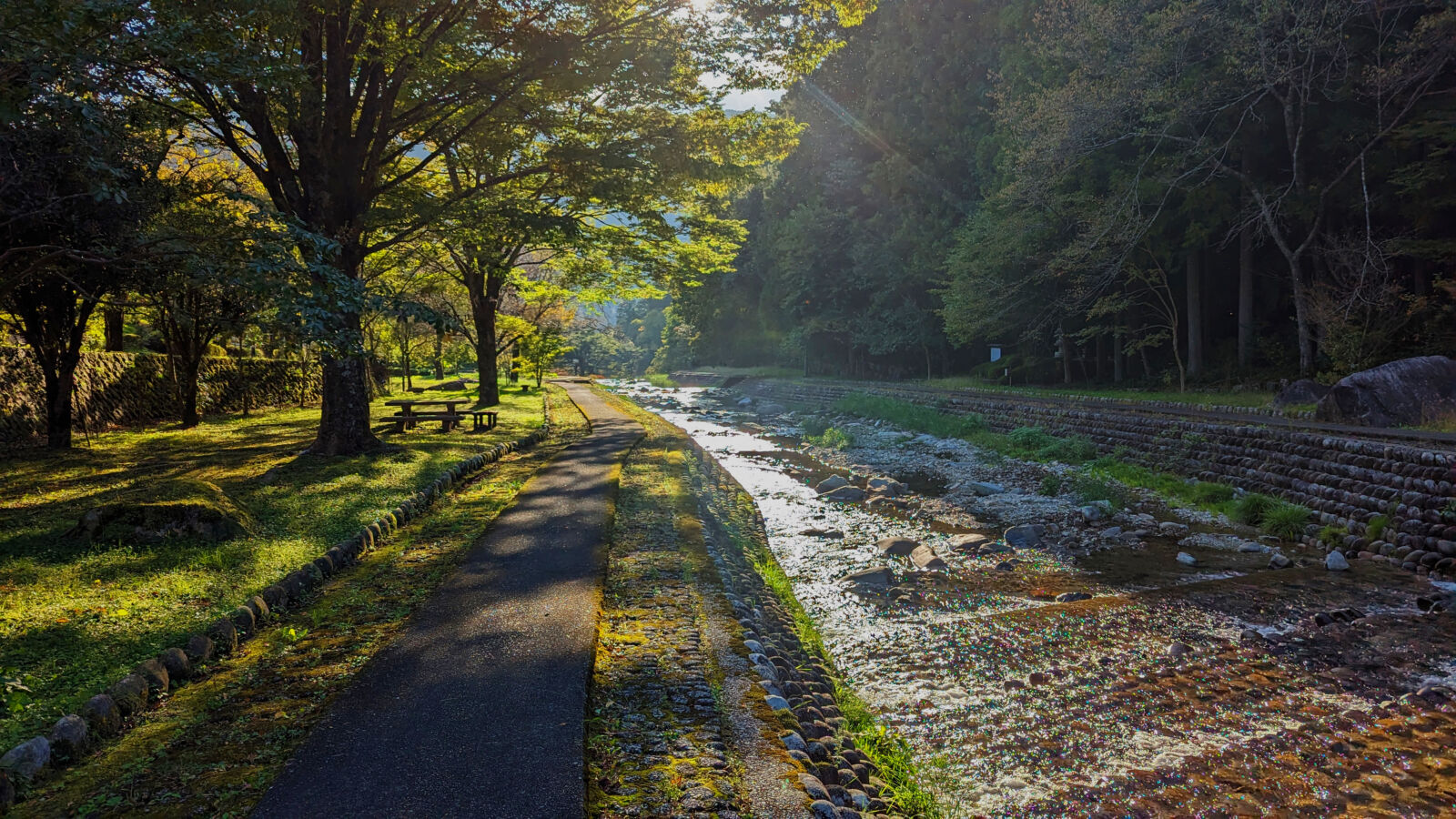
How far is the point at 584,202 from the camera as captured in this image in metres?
15.4

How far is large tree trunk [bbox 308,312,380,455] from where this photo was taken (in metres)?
11.7

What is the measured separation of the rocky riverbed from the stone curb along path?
458 centimetres

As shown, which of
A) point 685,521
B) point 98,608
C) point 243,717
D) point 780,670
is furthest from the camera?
point 685,521

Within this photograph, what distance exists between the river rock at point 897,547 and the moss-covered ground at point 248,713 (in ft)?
18.1

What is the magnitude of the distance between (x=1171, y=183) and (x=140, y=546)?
21.8m

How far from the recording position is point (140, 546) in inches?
250

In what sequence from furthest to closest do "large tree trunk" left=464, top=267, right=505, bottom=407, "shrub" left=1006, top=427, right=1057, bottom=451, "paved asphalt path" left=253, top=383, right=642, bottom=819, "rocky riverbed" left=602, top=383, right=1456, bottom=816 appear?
"large tree trunk" left=464, top=267, right=505, bottom=407 < "shrub" left=1006, top=427, right=1057, bottom=451 < "rocky riverbed" left=602, top=383, right=1456, bottom=816 < "paved asphalt path" left=253, top=383, right=642, bottom=819

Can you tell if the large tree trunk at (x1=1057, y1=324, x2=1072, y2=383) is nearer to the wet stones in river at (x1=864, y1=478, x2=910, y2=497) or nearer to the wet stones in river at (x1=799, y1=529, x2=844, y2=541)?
the wet stones in river at (x1=864, y1=478, x2=910, y2=497)

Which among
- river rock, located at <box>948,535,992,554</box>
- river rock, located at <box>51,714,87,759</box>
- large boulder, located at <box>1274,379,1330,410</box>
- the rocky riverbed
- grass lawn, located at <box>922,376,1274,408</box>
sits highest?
large boulder, located at <box>1274,379,1330,410</box>

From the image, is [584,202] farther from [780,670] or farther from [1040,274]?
[1040,274]

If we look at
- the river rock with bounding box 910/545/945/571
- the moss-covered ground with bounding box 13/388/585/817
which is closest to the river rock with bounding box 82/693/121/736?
the moss-covered ground with bounding box 13/388/585/817

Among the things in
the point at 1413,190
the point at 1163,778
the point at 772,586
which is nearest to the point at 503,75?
the point at 772,586

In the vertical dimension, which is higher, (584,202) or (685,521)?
(584,202)

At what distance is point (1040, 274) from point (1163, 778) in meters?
21.7
